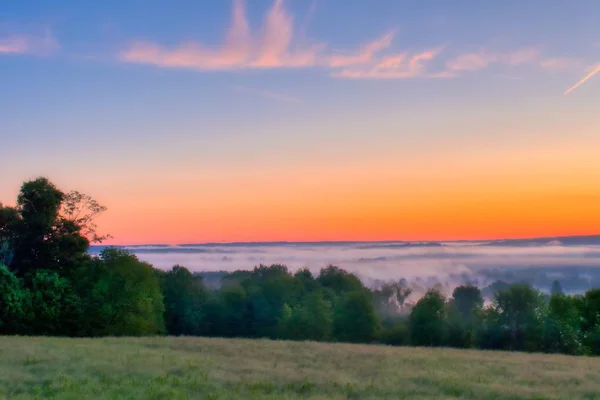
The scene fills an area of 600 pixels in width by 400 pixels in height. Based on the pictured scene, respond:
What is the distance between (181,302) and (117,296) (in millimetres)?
29899

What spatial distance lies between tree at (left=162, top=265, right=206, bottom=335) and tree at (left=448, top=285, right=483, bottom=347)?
32.1m

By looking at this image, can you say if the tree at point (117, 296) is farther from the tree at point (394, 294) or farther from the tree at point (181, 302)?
the tree at point (394, 294)

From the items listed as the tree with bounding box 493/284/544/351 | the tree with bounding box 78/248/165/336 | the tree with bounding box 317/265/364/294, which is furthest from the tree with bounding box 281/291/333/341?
the tree with bounding box 78/248/165/336

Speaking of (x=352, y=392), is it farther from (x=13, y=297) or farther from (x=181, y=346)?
(x=13, y=297)

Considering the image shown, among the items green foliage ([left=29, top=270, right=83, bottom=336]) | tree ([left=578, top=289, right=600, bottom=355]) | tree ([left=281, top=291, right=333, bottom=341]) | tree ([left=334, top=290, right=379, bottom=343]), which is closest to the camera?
green foliage ([left=29, top=270, right=83, bottom=336])

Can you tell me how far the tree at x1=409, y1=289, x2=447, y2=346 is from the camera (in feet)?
206

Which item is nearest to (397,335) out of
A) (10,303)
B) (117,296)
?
(117,296)

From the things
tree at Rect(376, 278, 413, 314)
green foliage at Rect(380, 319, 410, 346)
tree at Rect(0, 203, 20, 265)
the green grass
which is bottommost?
green foliage at Rect(380, 319, 410, 346)

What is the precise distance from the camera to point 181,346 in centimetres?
3084

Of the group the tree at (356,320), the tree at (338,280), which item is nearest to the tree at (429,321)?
the tree at (356,320)

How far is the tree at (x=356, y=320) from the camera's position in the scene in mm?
71688

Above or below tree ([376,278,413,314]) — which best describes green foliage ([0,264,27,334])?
above

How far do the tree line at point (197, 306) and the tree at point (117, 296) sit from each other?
8cm

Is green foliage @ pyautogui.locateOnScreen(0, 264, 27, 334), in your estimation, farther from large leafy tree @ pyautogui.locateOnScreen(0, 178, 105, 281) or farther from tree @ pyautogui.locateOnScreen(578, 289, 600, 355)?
tree @ pyautogui.locateOnScreen(578, 289, 600, 355)
